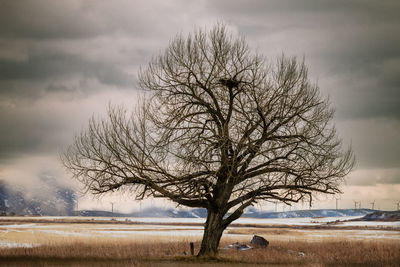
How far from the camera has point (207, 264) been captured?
78.2 ft

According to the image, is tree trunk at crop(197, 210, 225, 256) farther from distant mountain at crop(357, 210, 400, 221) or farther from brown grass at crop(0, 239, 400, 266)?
distant mountain at crop(357, 210, 400, 221)

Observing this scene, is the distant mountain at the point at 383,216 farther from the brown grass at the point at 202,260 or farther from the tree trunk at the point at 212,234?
the tree trunk at the point at 212,234

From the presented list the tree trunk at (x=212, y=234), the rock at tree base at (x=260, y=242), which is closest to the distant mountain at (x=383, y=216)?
the rock at tree base at (x=260, y=242)

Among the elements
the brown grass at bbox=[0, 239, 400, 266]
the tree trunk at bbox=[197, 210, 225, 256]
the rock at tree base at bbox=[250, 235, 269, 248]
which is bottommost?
the brown grass at bbox=[0, 239, 400, 266]

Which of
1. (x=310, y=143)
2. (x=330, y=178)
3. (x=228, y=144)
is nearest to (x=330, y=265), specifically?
(x=330, y=178)

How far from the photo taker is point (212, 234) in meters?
26.7

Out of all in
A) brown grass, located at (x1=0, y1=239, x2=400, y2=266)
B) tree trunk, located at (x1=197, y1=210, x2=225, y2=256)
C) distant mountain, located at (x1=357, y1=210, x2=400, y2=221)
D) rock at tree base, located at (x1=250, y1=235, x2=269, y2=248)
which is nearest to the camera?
brown grass, located at (x1=0, y1=239, x2=400, y2=266)

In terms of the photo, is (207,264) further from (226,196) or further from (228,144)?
(228,144)

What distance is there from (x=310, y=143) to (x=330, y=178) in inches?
87.9

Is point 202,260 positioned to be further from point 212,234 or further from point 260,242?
point 260,242

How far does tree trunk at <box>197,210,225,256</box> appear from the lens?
86.9 feet

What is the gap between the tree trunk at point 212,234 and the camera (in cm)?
2650

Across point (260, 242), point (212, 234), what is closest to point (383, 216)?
point (260, 242)

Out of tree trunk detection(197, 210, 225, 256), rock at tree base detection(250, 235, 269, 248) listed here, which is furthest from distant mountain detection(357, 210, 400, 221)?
tree trunk detection(197, 210, 225, 256)
